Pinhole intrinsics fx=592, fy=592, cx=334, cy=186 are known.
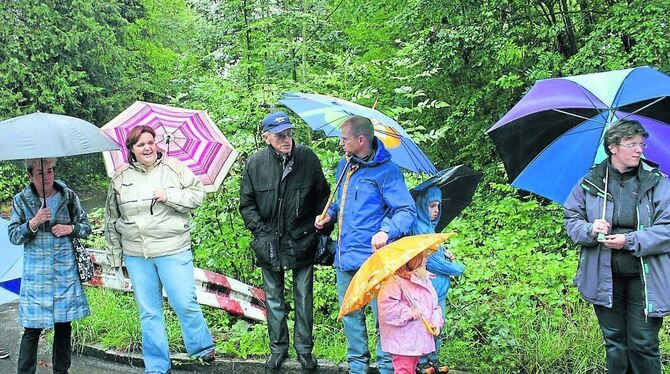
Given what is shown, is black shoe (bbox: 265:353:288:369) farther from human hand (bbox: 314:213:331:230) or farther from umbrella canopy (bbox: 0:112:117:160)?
umbrella canopy (bbox: 0:112:117:160)

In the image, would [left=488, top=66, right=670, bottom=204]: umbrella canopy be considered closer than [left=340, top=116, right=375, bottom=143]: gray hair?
Yes

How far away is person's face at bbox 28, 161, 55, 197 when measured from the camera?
4391mm

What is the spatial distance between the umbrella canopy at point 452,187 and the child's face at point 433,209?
0.39ft

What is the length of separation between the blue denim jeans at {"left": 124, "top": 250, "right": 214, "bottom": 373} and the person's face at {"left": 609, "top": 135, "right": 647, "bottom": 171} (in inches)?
126

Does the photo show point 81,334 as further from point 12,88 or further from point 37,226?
point 12,88

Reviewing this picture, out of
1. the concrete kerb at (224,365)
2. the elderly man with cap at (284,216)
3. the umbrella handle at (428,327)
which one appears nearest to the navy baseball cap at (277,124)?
the elderly man with cap at (284,216)

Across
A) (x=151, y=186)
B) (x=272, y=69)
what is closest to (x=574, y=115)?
(x=151, y=186)

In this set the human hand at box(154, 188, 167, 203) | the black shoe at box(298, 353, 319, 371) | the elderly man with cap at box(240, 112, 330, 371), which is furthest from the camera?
the black shoe at box(298, 353, 319, 371)

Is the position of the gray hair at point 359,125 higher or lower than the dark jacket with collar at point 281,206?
higher

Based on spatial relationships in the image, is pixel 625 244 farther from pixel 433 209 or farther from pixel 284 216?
pixel 284 216

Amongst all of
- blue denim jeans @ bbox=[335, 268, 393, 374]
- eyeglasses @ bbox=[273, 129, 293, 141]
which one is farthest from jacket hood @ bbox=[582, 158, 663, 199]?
eyeglasses @ bbox=[273, 129, 293, 141]

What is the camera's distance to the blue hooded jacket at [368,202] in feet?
13.5

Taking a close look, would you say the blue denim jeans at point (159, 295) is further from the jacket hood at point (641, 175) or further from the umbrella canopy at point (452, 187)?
the jacket hood at point (641, 175)

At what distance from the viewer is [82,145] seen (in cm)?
407
